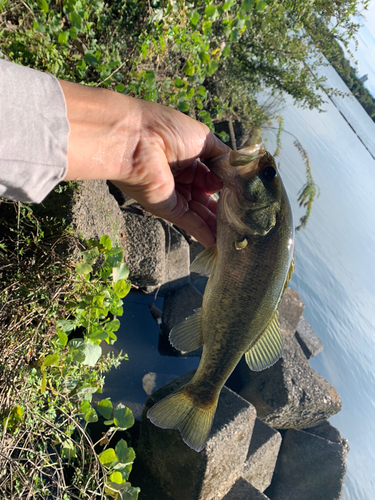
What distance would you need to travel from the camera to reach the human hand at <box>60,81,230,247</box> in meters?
1.85

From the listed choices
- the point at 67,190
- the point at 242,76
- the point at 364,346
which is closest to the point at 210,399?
the point at 67,190

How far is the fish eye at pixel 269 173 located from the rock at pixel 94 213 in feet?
4.69

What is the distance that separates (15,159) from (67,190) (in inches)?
49.1

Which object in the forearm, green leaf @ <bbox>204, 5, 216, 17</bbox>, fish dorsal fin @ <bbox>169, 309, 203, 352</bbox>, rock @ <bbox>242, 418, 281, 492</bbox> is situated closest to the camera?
the forearm

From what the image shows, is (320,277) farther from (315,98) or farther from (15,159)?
(15,159)

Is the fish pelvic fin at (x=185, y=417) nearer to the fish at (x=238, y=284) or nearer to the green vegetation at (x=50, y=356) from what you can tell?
the fish at (x=238, y=284)

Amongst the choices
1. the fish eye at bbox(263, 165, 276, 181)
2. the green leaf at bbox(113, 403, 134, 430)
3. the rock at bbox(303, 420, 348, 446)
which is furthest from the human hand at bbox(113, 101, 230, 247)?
the rock at bbox(303, 420, 348, 446)

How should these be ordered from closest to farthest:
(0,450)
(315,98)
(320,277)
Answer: (0,450), (315,98), (320,277)

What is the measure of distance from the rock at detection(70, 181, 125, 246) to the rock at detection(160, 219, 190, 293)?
2.84 feet

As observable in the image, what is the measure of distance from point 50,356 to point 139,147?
1359 millimetres

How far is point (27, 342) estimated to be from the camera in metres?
2.07

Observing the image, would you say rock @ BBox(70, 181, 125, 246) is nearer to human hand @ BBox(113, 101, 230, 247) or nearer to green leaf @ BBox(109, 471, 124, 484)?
human hand @ BBox(113, 101, 230, 247)

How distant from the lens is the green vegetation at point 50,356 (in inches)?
76.2

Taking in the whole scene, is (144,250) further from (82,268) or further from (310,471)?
(310,471)
